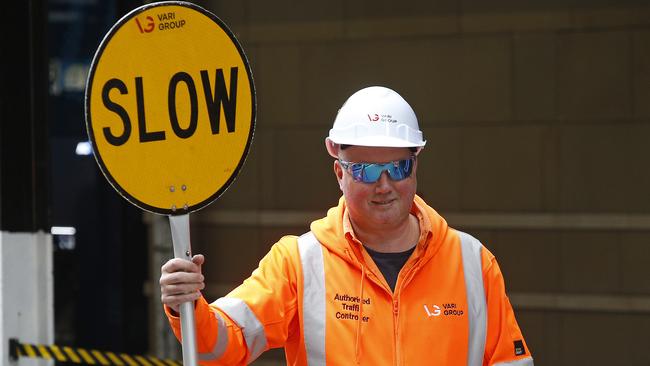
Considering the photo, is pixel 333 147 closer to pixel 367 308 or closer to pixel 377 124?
pixel 377 124

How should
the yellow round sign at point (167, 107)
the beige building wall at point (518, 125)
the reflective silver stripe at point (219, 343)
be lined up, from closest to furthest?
the yellow round sign at point (167, 107) < the reflective silver stripe at point (219, 343) < the beige building wall at point (518, 125)

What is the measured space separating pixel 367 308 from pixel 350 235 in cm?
24

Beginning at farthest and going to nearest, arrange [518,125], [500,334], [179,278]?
[518,125] → [500,334] → [179,278]

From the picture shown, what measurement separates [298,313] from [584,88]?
12.4ft

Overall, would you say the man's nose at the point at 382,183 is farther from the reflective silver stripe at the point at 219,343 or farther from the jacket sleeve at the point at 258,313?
the reflective silver stripe at the point at 219,343

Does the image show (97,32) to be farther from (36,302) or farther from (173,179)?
(173,179)

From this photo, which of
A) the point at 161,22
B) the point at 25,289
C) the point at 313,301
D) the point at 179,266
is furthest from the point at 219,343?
the point at 25,289

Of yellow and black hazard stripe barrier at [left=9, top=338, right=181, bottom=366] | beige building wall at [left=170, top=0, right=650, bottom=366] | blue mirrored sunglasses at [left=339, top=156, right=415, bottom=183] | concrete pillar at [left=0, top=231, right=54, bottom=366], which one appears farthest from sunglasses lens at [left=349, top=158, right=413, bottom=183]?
concrete pillar at [left=0, top=231, right=54, bottom=366]

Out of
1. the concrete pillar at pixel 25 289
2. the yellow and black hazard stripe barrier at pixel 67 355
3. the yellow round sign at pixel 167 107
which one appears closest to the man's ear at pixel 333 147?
the yellow round sign at pixel 167 107

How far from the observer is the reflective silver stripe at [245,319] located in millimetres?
3516

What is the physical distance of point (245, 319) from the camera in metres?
3.53

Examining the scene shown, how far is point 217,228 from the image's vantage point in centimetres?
774

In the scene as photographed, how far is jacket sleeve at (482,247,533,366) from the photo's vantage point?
11.9ft

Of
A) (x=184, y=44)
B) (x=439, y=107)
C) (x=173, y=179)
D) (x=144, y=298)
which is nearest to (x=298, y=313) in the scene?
(x=173, y=179)
